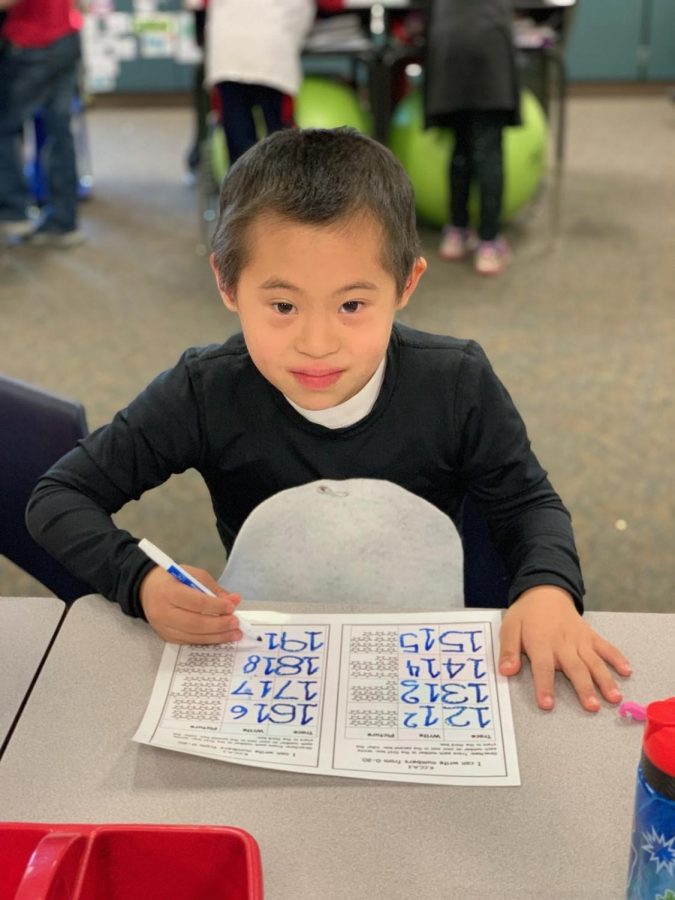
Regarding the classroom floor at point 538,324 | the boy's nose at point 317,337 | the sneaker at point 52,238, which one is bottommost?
the classroom floor at point 538,324

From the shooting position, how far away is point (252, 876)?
67 centimetres

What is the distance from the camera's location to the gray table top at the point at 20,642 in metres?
0.89

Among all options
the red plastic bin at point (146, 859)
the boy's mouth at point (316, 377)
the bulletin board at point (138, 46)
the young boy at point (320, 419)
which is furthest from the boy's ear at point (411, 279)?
the bulletin board at point (138, 46)

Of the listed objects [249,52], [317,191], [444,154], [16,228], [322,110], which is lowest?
[16,228]

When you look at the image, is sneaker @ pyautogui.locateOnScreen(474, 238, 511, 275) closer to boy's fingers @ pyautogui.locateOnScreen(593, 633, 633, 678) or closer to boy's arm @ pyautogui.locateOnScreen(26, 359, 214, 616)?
boy's arm @ pyautogui.locateOnScreen(26, 359, 214, 616)

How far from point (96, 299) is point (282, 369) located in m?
2.55

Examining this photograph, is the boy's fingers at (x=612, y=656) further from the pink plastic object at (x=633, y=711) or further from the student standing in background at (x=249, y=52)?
the student standing in background at (x=249, y=52)

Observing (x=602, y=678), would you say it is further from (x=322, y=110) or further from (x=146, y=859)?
→ (x=322, y=110)

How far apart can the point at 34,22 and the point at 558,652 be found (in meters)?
3.18

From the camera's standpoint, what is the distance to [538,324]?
3188mm

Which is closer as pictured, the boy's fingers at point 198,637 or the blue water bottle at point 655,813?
the blue water bottle at point 655,813

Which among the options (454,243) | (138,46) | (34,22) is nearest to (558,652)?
(454,243)

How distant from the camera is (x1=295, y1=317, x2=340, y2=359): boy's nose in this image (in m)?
1.00

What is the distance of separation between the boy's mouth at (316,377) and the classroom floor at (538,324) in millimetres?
1152
